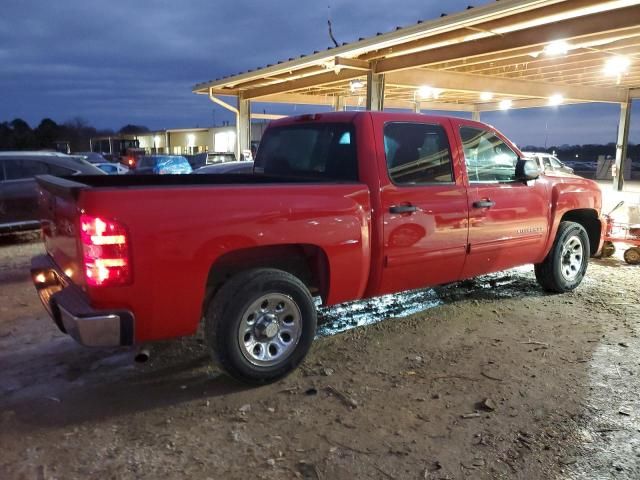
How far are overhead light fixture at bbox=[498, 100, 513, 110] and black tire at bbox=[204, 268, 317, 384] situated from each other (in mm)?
22059

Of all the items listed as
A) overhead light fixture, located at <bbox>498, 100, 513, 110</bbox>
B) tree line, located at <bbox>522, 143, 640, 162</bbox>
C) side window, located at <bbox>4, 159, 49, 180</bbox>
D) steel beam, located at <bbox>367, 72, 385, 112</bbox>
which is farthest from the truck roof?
tree line, located at <bbox>522, 143, 640, 162</bbox>

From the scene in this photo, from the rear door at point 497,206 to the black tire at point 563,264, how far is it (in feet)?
1.53

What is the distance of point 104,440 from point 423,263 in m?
2.83

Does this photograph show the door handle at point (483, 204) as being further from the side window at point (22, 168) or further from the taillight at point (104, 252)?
the side window at point (22, 168)

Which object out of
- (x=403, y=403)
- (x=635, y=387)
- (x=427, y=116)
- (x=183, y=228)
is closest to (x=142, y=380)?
(x=183, y=228)

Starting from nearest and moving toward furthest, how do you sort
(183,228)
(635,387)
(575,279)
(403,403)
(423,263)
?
(183,228) → (403,403) → (635,387) → (423,263) → (575,279)

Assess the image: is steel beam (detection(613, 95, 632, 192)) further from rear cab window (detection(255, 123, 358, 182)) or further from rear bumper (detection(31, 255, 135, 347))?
rear bumper (detection(31, 255, 135, 347))

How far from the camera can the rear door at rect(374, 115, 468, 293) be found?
4.34 meters

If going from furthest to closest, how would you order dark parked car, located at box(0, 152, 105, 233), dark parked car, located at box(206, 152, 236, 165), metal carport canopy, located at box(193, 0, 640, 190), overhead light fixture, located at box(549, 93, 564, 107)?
dark parked car, located at box(206, 152, 236, 165), overhead light fixture, located at box(549, 93, 564, 107), dark parked car, located at box(0, 152, 105, 233), metal carport canopy, located at box(193, 0, 640, 190)

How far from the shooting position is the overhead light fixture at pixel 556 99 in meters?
18.4

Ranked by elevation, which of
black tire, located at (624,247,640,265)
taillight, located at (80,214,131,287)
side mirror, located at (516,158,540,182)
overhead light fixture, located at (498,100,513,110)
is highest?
overhead light fixture, located at (498,100,513,110)

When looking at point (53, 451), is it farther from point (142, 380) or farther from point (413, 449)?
point (413, 449)

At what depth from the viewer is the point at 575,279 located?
639 cm

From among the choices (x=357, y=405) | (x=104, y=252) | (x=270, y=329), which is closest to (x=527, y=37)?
(x=270, y=329)
